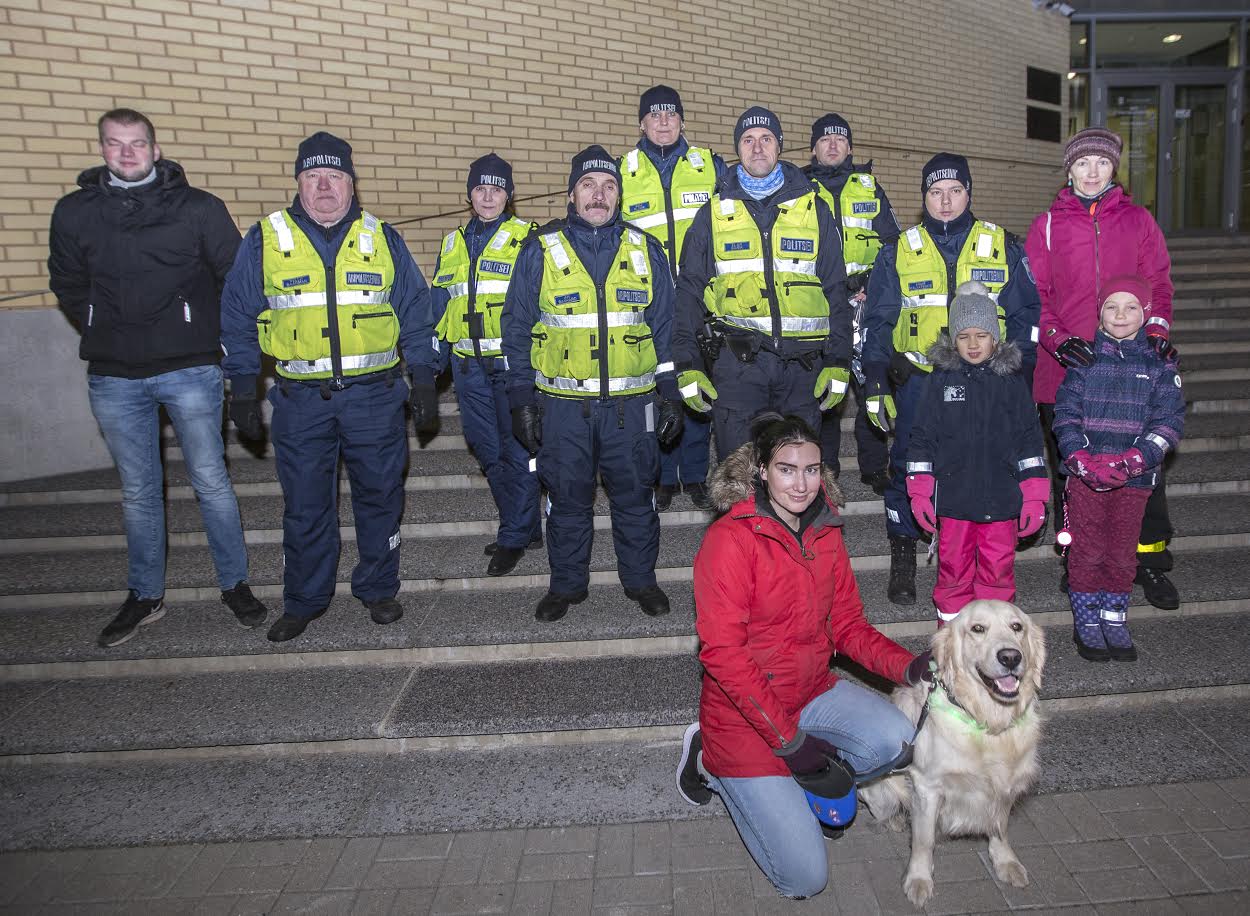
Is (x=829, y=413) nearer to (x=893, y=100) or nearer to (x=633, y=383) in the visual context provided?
(x=633, y=383)

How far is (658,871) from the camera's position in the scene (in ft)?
9.58

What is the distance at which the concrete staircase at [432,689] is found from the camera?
3338 mm

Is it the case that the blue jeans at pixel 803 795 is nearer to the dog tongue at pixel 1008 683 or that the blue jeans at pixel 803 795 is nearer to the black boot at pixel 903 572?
the dog tongue at pixel 1008 683

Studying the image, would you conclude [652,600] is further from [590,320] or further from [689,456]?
[590,320]

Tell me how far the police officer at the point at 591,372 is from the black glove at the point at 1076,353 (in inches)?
73.5

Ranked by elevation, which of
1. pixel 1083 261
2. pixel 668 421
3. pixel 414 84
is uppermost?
pixel 414 84

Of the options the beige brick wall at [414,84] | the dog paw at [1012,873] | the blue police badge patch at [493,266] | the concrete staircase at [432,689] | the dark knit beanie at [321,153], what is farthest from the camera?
the beige brick wall at [414,84]

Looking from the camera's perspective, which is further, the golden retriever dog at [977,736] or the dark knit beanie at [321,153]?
the dark knit beanie at [321,153]

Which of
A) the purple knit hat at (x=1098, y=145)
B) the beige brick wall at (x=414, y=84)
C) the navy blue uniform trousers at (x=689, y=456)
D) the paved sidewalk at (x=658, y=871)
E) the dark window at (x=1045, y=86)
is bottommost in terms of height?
the paved sidewalk at (x=658, y=871)

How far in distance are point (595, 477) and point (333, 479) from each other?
139 cm

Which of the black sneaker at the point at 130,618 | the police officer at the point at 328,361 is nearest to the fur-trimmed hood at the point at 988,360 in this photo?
the police officer at the point at 328,361

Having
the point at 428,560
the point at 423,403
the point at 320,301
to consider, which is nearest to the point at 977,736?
the point at 423,403

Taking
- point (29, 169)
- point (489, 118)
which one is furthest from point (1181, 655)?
point (29, 169)

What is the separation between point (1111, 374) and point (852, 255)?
2131 millimetres
